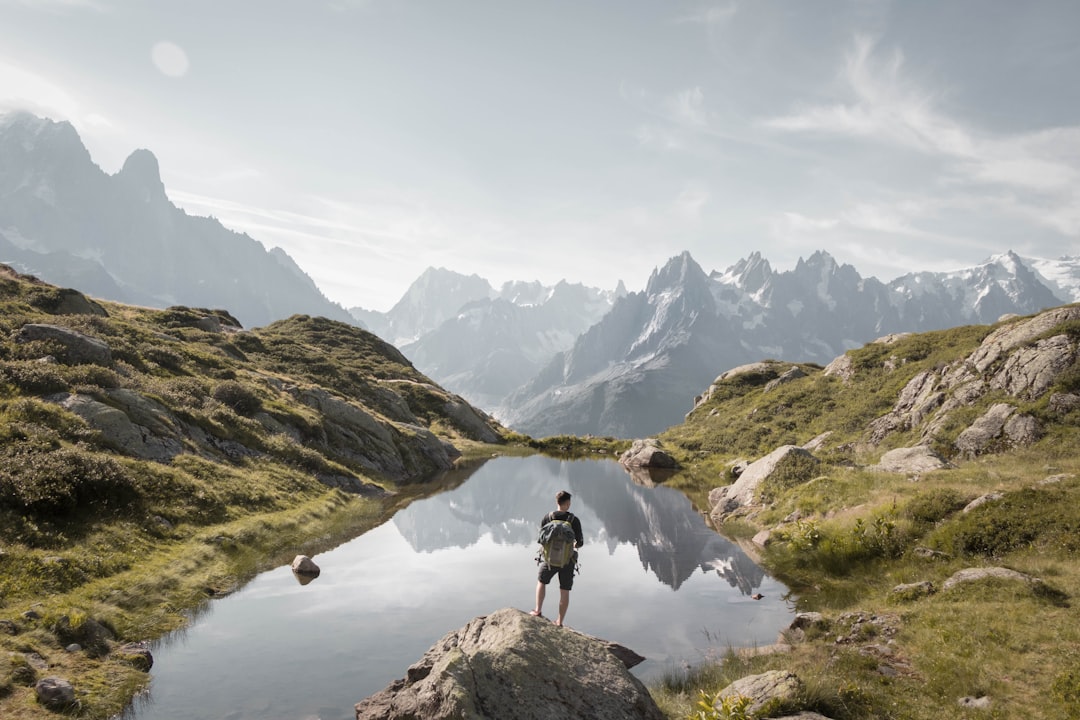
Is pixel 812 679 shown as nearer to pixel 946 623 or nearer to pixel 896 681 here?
pixel 896 681

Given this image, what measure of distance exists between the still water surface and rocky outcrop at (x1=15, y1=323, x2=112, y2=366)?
70.2 feet

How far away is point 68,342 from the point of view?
3503 cm

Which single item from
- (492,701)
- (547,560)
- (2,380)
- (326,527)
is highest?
(2,380)

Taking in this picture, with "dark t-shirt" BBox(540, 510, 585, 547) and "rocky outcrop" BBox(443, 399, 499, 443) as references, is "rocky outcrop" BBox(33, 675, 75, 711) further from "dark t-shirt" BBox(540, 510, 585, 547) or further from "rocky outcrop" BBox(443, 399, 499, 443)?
"rocky outcrop" BBox(443, 399, 499, 443)

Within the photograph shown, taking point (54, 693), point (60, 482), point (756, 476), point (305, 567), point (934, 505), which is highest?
point (934, 505)

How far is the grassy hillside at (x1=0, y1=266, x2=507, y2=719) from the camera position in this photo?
48.7 feet

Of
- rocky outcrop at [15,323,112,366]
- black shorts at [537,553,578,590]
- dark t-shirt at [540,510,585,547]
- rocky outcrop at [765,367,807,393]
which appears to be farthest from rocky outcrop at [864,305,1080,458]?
rocky outcrop at [15,323,112,366]

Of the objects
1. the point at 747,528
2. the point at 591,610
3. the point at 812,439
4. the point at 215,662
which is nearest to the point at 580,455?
the point at 812,439

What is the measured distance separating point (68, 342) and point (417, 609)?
31.0 meters

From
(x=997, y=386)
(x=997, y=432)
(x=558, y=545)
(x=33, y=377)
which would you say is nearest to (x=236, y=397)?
(x=33, y=377)

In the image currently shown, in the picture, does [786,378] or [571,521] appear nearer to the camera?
[571,521]

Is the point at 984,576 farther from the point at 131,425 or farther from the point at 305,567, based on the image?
the point at 131,425

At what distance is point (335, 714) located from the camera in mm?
12453

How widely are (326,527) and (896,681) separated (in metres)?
28.1
